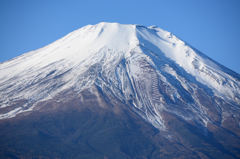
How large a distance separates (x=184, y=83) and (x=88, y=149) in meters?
40.2

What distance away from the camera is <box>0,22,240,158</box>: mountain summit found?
63.4 m

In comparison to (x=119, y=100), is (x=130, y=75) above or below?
above

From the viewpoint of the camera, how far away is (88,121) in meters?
71.4

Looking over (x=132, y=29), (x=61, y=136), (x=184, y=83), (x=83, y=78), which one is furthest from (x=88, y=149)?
Result: (x=132, y=29)

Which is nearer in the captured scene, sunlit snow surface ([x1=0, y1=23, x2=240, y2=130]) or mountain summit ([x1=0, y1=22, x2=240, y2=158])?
mountain summit ([x1=0, y1=22, x2=240, y2=158])

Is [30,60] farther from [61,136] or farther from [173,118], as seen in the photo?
[173,118]

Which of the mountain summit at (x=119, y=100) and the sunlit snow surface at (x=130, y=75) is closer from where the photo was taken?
the mountain summit at (x=119, y=100)

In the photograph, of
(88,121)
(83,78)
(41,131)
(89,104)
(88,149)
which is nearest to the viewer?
(88,149)

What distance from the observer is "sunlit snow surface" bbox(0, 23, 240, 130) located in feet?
265

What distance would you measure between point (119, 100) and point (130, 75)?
12.2 metres

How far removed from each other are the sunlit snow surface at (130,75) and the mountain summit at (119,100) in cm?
27

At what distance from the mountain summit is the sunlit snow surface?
27cm

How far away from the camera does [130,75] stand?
89.9 metres

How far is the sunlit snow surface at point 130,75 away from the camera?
265ft
